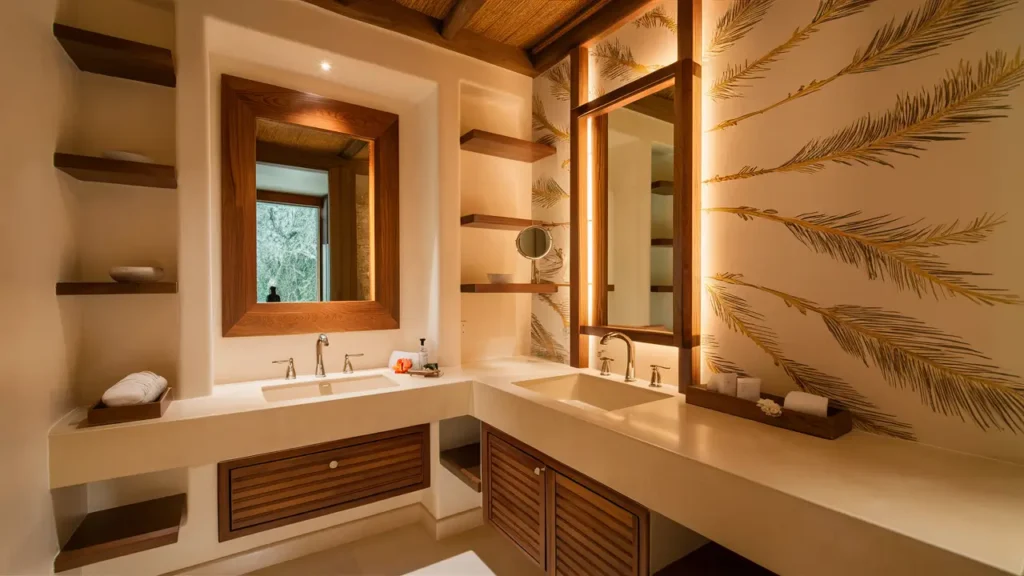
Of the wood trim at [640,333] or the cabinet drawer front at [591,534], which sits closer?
the cabinet drawer front at [591,534]

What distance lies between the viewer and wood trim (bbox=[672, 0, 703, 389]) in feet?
5.61

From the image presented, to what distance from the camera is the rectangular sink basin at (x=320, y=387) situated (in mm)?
2010

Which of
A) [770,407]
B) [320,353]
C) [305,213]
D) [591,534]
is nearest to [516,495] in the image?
[591,534]

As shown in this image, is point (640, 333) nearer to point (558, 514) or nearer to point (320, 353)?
point (558, 514)

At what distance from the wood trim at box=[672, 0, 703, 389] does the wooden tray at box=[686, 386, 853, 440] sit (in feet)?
0.58

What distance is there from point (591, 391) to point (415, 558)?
1144 millimetres

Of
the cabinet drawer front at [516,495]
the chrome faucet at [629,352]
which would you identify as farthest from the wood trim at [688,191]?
the cabinet drawer front at [516,495]

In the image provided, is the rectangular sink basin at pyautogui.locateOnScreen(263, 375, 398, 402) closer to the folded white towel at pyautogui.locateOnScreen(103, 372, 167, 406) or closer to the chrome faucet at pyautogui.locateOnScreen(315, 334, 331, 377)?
the chrome faucet at pyautogui.locateOnScreen(315, 334, 331, 377)

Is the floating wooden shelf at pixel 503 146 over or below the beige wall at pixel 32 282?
over

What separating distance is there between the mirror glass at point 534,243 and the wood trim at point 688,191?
0.87 meters

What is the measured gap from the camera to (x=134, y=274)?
1608 mm

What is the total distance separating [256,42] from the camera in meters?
1.94

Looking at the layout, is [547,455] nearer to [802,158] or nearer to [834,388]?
[834,388]

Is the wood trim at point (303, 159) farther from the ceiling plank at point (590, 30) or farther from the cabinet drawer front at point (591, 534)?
the cabinet drawer front at point (591, 534)
